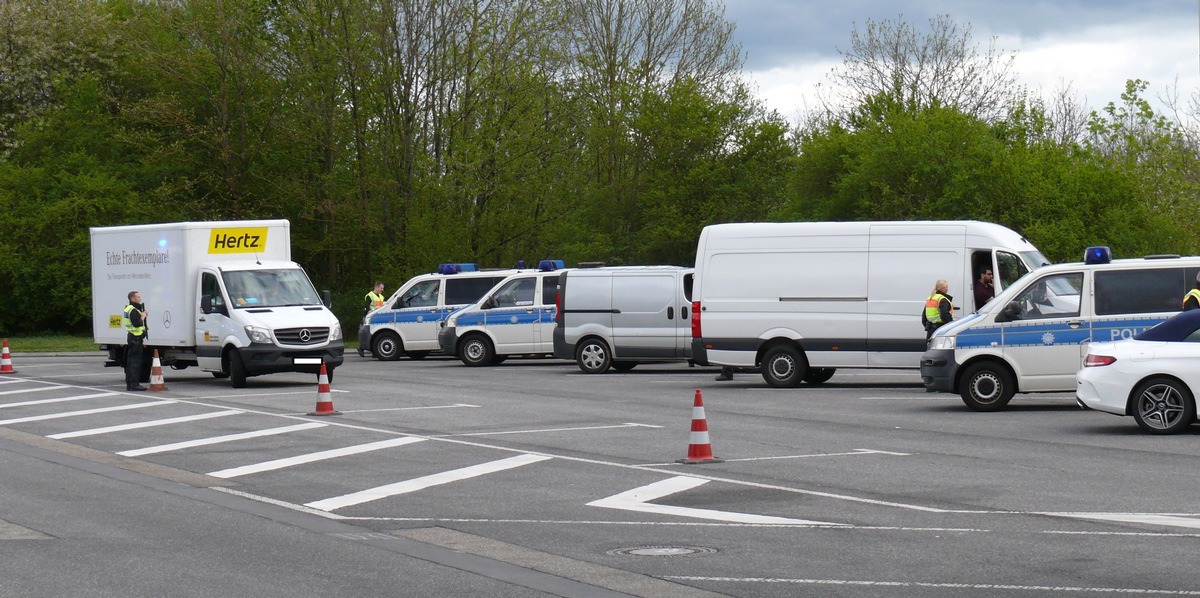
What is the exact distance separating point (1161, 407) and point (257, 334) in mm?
14589

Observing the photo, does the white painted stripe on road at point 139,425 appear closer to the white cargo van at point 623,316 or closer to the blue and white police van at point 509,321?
the white cargo van at point 623,316

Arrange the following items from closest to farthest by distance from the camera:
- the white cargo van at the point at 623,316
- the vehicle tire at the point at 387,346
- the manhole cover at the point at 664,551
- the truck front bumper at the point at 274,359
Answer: the manhole cover at the point at 664,551 < the truck front bumper at the point at 274,359 < the white cargo van at the point at 623,316 < the vehicle tire at the point at 387,346

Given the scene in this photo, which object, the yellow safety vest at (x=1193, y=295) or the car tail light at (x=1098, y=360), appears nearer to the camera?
the car tail light at (x=1098, y=360)

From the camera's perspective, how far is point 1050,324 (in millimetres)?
17188

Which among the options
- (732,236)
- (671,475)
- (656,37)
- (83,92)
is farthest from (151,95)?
(671,475)

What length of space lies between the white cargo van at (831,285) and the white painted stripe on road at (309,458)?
793cm

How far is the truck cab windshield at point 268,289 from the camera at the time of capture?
960 inches

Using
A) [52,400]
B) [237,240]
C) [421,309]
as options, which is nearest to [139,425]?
[52,400]

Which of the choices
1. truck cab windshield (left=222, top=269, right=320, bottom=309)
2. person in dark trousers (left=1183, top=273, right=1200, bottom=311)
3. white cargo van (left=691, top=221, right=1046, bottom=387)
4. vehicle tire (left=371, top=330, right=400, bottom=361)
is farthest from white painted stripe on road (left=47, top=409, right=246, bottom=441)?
vehicle tire (left=371, top=330, right=400, bottom=361)

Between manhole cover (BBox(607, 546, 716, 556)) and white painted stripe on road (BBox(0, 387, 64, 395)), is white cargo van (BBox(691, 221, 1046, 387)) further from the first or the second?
manhole cover (BBox(607, 546, 716, 556))

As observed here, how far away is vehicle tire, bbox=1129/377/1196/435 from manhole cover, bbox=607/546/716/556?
24.3 ft

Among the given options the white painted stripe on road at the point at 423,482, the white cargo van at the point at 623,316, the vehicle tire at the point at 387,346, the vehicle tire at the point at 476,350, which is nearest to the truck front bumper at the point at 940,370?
the white painted stripe on road at the point at 423,482

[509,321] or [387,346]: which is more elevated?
[509,321]

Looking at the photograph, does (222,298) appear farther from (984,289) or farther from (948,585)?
(948,585)
